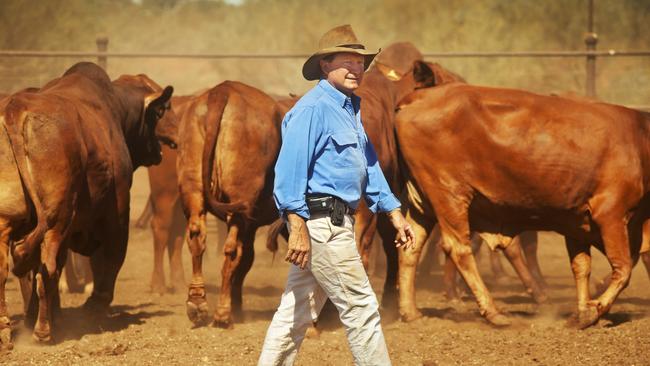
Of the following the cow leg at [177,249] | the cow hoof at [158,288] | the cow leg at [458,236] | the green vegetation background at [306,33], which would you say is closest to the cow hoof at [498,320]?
the cow leg at [458,236]

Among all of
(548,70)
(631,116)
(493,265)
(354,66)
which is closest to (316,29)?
(548,70)

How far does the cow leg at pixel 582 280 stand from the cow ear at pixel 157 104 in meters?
3.59

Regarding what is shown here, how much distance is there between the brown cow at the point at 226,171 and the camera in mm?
7531

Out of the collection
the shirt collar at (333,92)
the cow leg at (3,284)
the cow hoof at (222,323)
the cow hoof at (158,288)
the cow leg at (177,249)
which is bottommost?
the cow hoof at (158,288)

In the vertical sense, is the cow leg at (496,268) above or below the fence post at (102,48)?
below

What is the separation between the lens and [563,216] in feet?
25.5

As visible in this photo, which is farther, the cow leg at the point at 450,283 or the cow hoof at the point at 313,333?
the cow leg at the point at 450,283

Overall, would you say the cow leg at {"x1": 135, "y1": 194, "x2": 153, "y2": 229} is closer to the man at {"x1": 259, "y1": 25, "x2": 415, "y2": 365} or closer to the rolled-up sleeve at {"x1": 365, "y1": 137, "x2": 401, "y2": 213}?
the rolled-up sleeve at {"x1": 365, "y1": 137, "x2": 401, "y2": 213}

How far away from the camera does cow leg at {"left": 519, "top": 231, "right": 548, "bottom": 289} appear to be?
391 inches

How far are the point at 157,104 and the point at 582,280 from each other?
388cm

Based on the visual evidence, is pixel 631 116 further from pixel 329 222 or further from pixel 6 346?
pixel 6 346

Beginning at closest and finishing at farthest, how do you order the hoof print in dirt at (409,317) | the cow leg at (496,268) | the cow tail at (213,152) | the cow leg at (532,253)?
the cow tail at (213,152) → the hoof print in dirt at (409,317) → the cow leg at (532,253) → the cow leg at (496,268)

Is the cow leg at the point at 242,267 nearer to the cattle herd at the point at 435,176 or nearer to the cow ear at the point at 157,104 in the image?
the cattle herd at the point at 435,176

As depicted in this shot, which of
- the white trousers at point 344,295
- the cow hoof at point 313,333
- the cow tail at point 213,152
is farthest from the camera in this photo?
the cow tail at point 213,152
